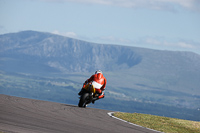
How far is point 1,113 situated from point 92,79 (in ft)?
32.8

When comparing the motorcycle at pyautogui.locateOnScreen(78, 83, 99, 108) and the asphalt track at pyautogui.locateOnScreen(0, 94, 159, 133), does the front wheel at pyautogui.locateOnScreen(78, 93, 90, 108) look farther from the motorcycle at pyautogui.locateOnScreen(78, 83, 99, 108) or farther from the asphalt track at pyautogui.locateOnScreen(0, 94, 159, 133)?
the asphalt track at pyautogui.locateOnScreen(0, 94, 159, 133)

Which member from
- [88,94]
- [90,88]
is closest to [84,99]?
[88,94]

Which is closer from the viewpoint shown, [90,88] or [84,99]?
[90,88]

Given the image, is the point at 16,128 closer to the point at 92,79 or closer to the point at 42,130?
the point at 42,130

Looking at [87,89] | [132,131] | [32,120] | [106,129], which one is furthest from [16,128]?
[87,89]

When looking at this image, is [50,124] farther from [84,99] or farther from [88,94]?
[84,99]

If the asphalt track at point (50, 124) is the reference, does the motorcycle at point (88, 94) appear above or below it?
above

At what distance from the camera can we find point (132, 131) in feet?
57.2

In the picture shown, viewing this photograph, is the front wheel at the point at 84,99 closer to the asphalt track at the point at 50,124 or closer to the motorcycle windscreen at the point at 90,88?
the motorcycle windscreen at the point at 90,88

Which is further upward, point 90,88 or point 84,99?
point 90,88

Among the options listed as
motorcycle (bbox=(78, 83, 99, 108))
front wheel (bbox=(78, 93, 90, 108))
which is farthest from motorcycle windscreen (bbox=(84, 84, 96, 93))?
front wheel (bbox=(78, 93, 90, 108))

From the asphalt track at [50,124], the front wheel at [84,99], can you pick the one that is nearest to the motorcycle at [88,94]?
the front wheel at [84,99]

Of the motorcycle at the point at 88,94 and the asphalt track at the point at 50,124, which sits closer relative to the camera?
the asphalt track at the point at 50,124

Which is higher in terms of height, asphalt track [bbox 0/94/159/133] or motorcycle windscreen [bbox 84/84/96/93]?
motorcycle windscreen [bbox 84/84/96/93]
